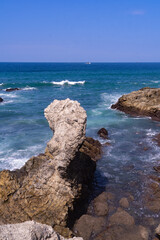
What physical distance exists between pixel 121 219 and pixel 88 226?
79.1 inches

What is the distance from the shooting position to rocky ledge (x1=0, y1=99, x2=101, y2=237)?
42.7ft

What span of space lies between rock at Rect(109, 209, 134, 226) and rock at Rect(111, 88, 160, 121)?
23365mm

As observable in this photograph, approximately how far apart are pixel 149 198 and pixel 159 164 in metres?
5.37

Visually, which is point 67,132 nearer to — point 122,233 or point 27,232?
point 122,233

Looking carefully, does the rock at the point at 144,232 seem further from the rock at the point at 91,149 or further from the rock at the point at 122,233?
the rock at the point at 91,149

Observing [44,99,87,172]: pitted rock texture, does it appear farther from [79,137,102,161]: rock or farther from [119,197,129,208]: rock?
[79,137,102,161]: rock

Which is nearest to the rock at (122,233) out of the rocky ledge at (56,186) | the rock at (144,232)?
the rock at (144,232)

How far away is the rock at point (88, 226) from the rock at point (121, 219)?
0.53 metres

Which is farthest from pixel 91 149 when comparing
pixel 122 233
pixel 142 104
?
pixel 142 104

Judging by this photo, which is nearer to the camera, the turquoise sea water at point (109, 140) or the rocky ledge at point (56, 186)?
the rocky ledge at point (56, 186)

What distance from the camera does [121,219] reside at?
13906 millimetres

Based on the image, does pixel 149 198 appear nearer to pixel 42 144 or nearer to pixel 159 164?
pixel 159 164

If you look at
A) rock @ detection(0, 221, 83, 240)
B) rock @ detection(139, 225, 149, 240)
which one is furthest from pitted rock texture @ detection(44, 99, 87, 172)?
rock @ detection(0, 221, 83, 240)

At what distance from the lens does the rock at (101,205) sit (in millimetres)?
14609
